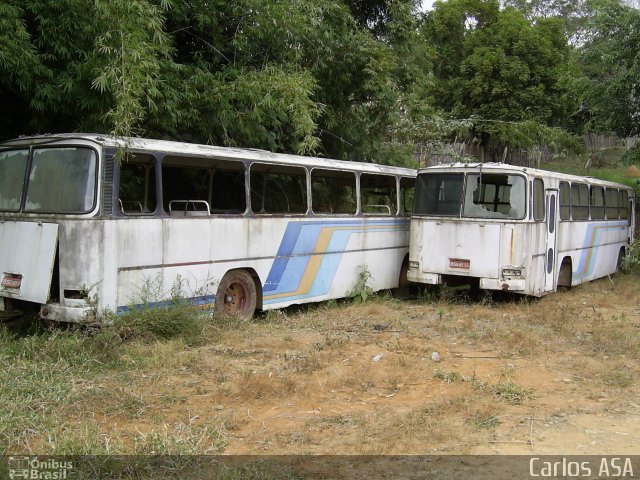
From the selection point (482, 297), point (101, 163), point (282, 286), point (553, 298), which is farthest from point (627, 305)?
point (101, 163)

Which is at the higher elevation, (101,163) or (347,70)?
(347,70)

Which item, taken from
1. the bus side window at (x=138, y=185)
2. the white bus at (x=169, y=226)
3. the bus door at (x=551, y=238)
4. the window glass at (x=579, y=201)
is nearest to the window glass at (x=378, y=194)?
the white bus at (x=169, y=226)

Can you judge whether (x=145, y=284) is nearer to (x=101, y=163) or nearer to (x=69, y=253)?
(x=69, y=253)

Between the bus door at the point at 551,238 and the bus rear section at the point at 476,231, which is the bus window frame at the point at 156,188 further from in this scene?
the bus door at the point at 551,238

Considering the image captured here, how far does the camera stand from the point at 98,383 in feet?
19.7

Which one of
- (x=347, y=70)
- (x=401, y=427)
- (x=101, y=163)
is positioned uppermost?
(x=347, y=70)

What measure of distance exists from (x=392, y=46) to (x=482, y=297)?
559 cm

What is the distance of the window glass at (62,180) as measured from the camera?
7148 mm

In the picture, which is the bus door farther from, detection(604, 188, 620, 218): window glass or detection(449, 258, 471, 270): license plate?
detection(604, 188, 620, 218): window glass

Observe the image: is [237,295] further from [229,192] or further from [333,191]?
[333,191]

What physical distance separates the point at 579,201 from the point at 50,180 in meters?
10.7

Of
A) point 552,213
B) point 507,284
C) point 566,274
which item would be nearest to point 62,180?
point 507,284

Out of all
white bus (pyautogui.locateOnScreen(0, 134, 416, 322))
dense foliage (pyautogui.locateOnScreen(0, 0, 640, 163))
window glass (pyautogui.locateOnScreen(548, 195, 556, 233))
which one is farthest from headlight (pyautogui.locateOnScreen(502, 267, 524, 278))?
dense foliage (pyautogui.locateOnScreen(0, 0, 640, 163))

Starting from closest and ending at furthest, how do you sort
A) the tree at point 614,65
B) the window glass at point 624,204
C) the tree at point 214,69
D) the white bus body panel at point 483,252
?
the tree at point 214,69, the white bus body panel at point 483,252, the tree at point 614,65, the window glass at point 624,204
